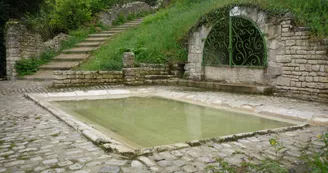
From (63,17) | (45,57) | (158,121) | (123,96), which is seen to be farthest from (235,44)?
(63,17)

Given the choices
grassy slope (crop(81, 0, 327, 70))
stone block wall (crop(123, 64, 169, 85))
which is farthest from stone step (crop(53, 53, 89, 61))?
stone block wall (crop(123, 64, 169, 85))

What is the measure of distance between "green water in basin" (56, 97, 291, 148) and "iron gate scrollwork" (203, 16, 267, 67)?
3.21 m

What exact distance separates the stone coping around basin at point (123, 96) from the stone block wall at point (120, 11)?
10.2 meters

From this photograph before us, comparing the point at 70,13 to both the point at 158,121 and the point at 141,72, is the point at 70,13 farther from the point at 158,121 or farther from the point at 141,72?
the point at 158,121

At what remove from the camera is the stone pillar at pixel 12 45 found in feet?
39.2

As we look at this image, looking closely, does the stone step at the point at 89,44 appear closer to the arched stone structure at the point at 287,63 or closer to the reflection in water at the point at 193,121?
the arched stone structure at the point at 287,63

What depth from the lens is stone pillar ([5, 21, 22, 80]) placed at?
39.2 ft

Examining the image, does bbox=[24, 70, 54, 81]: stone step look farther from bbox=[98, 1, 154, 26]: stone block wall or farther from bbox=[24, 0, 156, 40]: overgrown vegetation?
bbox=[98, 1, 154, 26]: stone block wall

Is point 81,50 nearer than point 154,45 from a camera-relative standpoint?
No

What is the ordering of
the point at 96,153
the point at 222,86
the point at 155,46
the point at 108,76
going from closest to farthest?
the point at 96,153 < the point at 222,86 < the point at 108,76 < the point at 155,46

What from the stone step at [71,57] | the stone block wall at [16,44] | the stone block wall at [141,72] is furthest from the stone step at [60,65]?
the stone block wall at [141,72]

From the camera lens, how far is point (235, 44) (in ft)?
31.4

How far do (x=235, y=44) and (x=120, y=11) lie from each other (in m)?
12.0

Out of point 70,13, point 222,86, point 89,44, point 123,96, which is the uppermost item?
point 70,13
